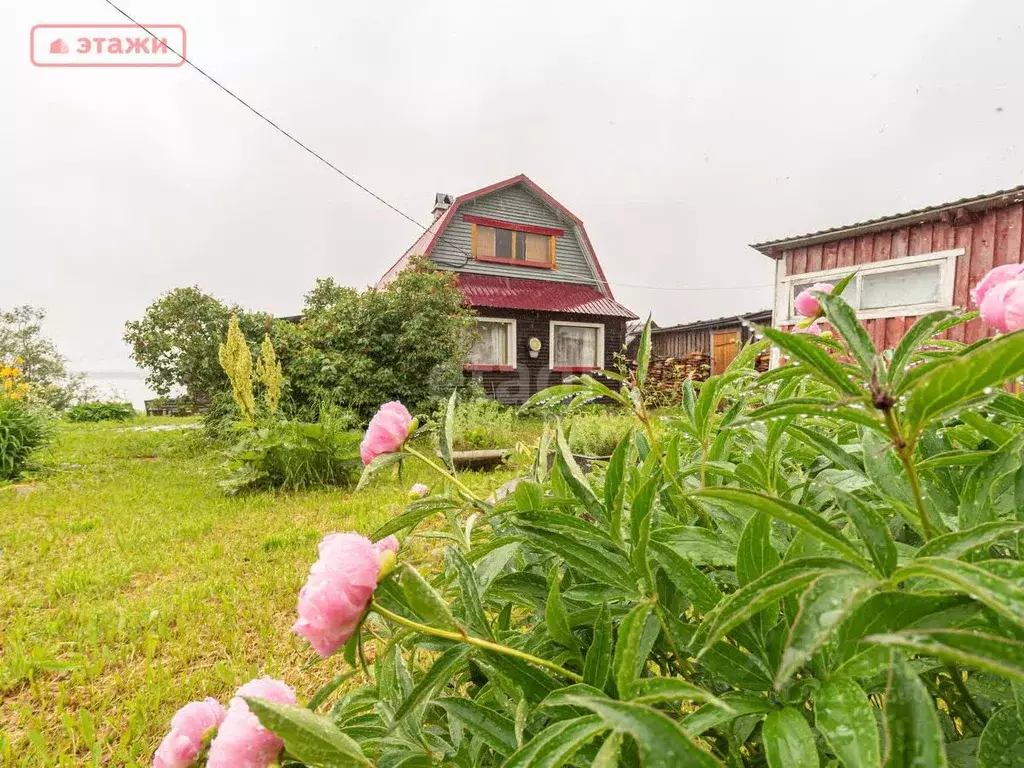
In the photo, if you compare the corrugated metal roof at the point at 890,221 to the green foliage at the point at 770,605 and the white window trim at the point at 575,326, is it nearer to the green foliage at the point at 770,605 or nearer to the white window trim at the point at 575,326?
the white window trim at the point at 575,326

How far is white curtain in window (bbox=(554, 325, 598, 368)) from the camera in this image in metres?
9.93

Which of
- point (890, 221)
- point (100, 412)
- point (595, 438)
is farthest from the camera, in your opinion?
point (100, 412)

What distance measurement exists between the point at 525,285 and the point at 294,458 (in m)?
6.75

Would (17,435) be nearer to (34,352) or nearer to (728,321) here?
(728,321)

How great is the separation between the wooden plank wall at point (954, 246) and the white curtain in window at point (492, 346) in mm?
5123

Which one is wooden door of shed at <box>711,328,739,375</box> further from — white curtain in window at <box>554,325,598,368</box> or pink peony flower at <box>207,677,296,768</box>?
pink peony flower at <box>207,677,296,768</box>

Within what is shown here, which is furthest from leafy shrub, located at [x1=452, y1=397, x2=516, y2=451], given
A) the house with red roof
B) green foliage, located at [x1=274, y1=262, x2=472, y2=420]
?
the house with red roof

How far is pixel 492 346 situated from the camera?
30.7 feet

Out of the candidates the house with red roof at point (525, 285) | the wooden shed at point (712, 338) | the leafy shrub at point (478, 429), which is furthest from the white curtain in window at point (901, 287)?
the house with red roof at point (525, 285)

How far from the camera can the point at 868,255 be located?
5.49 metres

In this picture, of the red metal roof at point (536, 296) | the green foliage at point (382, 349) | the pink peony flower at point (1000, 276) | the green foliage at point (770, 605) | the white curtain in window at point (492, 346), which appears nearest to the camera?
the green foliage at point (770, 605)

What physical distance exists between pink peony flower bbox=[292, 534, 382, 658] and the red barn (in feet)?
19.9

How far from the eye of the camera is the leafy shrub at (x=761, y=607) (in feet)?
0.78

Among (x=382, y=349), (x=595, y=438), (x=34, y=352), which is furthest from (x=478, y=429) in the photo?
(x=34, y=352)
